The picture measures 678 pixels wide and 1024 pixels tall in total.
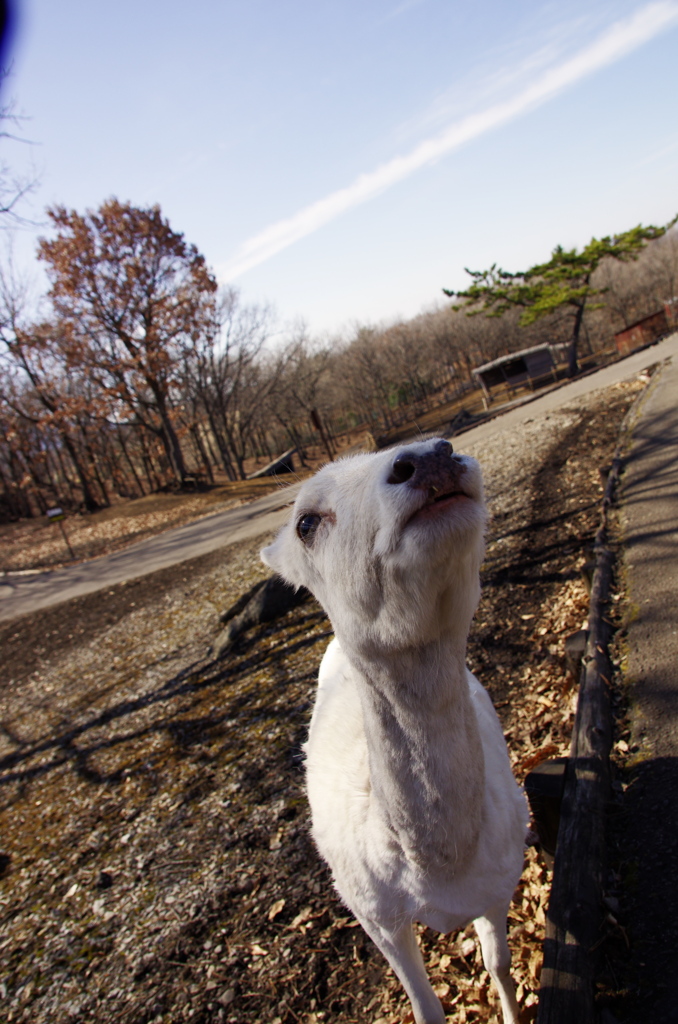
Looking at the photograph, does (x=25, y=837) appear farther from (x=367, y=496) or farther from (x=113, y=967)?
(x=367, y=496)

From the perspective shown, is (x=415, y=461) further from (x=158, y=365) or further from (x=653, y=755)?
(x=158, y=365)

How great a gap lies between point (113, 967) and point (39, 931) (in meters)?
1.04

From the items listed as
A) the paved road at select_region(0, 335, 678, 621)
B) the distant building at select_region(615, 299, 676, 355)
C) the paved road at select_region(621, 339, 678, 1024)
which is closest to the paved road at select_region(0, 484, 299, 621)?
the paved road at select_region(0, 335, 678, 621)

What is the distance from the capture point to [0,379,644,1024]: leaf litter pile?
3.11 meters

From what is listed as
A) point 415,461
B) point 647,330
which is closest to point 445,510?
point 415,461

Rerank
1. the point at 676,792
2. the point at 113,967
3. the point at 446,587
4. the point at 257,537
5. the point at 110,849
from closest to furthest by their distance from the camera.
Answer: the point at 446,587 → the point at 676,792 → the point at 113,967 → the point at 110,849 → the point at 257,537

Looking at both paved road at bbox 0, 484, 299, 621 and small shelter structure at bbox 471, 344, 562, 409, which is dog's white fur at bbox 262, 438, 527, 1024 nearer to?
paved road at bbox 0, 484, 299, 621

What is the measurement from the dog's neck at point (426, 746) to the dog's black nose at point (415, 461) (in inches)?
20.2

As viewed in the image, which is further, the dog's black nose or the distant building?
the distant building

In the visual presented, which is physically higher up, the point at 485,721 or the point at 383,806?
the point at 383,806

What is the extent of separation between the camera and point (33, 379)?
28922 millimetres

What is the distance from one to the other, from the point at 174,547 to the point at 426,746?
16.7 m

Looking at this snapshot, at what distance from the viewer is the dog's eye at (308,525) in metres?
1.88

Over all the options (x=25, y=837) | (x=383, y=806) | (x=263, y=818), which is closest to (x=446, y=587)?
(x=383, y=806)
